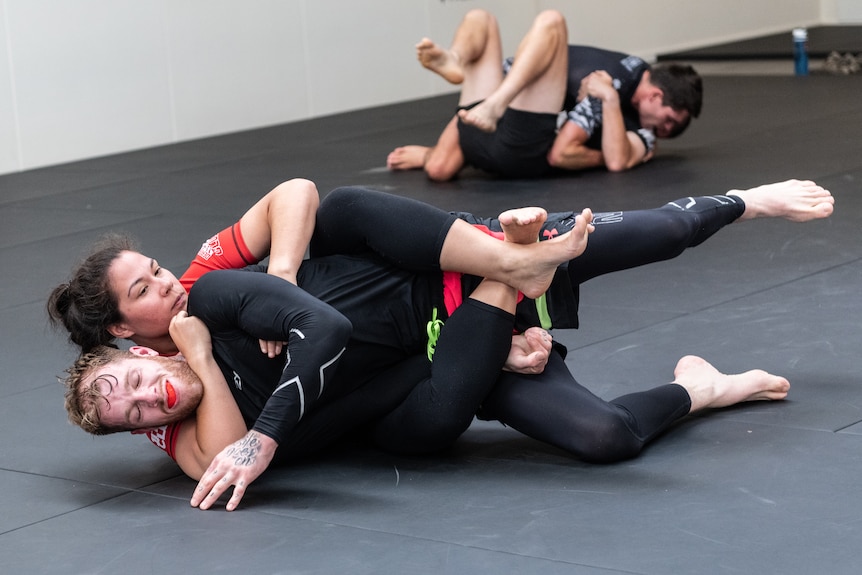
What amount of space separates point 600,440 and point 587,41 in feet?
26.8

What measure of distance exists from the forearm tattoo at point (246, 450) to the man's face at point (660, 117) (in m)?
3.55

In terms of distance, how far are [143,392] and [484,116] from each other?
285 centimetres

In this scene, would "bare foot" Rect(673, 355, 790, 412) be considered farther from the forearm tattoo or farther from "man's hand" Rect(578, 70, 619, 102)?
"man's hand" Rect(578, 70, 619, 102)

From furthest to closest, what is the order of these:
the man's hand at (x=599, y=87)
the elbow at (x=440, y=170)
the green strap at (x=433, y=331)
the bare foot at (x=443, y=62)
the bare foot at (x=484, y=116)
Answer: the elbow at (x=440, y=170), the man's hand at (x=599, y=87), the bare foot at (x=443, y=62), the bare foot at (x=484, y=116), the green strap at (x=433, y=331)

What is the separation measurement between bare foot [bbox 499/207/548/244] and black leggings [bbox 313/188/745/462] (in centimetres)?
15

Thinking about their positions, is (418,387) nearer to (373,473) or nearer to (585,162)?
(373,473)

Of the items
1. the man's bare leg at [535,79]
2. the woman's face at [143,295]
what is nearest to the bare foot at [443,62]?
the man's bare leg at [535,79]

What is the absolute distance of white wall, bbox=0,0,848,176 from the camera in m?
7.05

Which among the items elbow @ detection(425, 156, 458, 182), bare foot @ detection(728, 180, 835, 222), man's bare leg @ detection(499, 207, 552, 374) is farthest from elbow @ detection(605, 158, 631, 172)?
man's bare leg @ detection(499, 207, 552, 374)

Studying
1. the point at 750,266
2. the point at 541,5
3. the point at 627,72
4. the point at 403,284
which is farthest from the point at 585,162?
the point at 541,5

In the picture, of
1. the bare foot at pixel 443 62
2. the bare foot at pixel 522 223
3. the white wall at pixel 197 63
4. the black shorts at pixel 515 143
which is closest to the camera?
the bare foot at pixel 522 223

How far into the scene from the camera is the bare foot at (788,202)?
268 cm

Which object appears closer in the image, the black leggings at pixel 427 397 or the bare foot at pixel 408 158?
the black leggings at pixel 427 397

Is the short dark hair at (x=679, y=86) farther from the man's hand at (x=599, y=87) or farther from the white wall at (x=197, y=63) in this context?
the white wall at (x=197, y=63)
